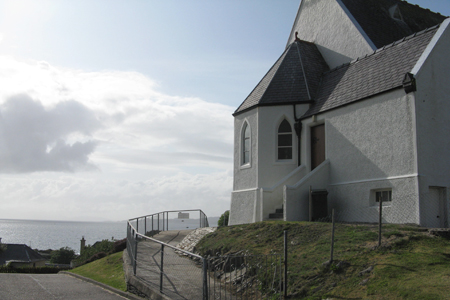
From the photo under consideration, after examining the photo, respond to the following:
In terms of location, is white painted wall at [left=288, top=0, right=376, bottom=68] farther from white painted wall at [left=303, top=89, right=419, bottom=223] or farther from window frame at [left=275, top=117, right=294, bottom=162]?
white painted wall at [left=303, top=89, right=419, bottom=223]

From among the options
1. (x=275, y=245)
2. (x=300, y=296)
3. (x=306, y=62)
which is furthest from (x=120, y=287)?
(x=306, y=62)

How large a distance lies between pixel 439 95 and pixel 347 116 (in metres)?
3.27

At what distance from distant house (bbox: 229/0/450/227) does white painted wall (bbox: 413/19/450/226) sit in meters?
0.04

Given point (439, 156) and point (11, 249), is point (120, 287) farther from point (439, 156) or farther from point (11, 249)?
point (11, 249)

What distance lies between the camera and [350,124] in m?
16.5

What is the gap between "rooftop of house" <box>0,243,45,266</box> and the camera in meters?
60.4

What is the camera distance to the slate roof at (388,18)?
21.4 m

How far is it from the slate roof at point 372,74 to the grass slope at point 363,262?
589cm

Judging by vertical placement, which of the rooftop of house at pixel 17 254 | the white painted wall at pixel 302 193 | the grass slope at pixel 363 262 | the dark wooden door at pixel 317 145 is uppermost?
the dark wooden door at pixel 317 145

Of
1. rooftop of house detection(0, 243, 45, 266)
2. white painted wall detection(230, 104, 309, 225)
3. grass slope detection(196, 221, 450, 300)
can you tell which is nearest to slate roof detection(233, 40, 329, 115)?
white painted wall detection(230, 104, 309, 225)

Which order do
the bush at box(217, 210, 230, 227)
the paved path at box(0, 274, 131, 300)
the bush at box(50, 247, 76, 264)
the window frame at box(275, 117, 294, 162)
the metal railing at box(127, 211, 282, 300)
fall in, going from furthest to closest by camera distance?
the bush at box(50, 247, 76, 264)
the bush at box(217, 210, 230, 227)
the window frame at box(275, 117, 294, 162)
the paved path at box(0, 274, 131, 300)
the metal railing at box(127, 211, 282, 300)

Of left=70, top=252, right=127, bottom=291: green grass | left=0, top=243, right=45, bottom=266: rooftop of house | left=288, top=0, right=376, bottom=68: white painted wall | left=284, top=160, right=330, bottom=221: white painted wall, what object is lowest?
left=0, top=243, right=45, bottom=266: rooftop of house

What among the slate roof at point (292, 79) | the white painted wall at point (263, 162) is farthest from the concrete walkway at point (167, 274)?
the slate roof at point (292, 79)

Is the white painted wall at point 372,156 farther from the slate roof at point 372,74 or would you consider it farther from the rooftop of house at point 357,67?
the rooftop of house at point 357,67
